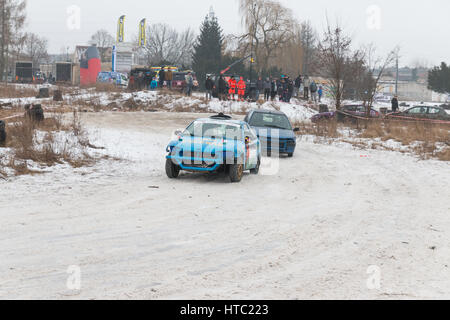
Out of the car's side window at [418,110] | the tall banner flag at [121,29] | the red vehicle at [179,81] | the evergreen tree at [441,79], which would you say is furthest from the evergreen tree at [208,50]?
the car's side window at [418,110]

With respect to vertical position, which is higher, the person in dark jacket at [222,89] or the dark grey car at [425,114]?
the person in dark jacket at [222,89]

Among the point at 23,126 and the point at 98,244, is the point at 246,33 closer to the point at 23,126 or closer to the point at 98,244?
the point at 23,126

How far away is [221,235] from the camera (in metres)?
8.13

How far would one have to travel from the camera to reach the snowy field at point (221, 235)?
5871mm

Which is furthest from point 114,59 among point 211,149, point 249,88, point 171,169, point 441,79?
point 211,149

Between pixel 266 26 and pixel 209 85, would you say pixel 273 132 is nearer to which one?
pixel 209 85

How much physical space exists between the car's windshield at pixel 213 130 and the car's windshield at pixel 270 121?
591 cm

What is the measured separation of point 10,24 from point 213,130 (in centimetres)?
5672

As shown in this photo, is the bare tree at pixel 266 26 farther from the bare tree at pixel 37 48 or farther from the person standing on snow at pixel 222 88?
the bare tree at pixel 37 48

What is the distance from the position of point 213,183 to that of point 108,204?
3436 mm

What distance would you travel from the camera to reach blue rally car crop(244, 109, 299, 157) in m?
19.2

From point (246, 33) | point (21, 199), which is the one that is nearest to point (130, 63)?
point (246, 33)

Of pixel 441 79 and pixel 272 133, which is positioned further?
pixel 441 79

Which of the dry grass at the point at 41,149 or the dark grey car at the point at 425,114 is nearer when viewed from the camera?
the dry grass at the point at 41,149
